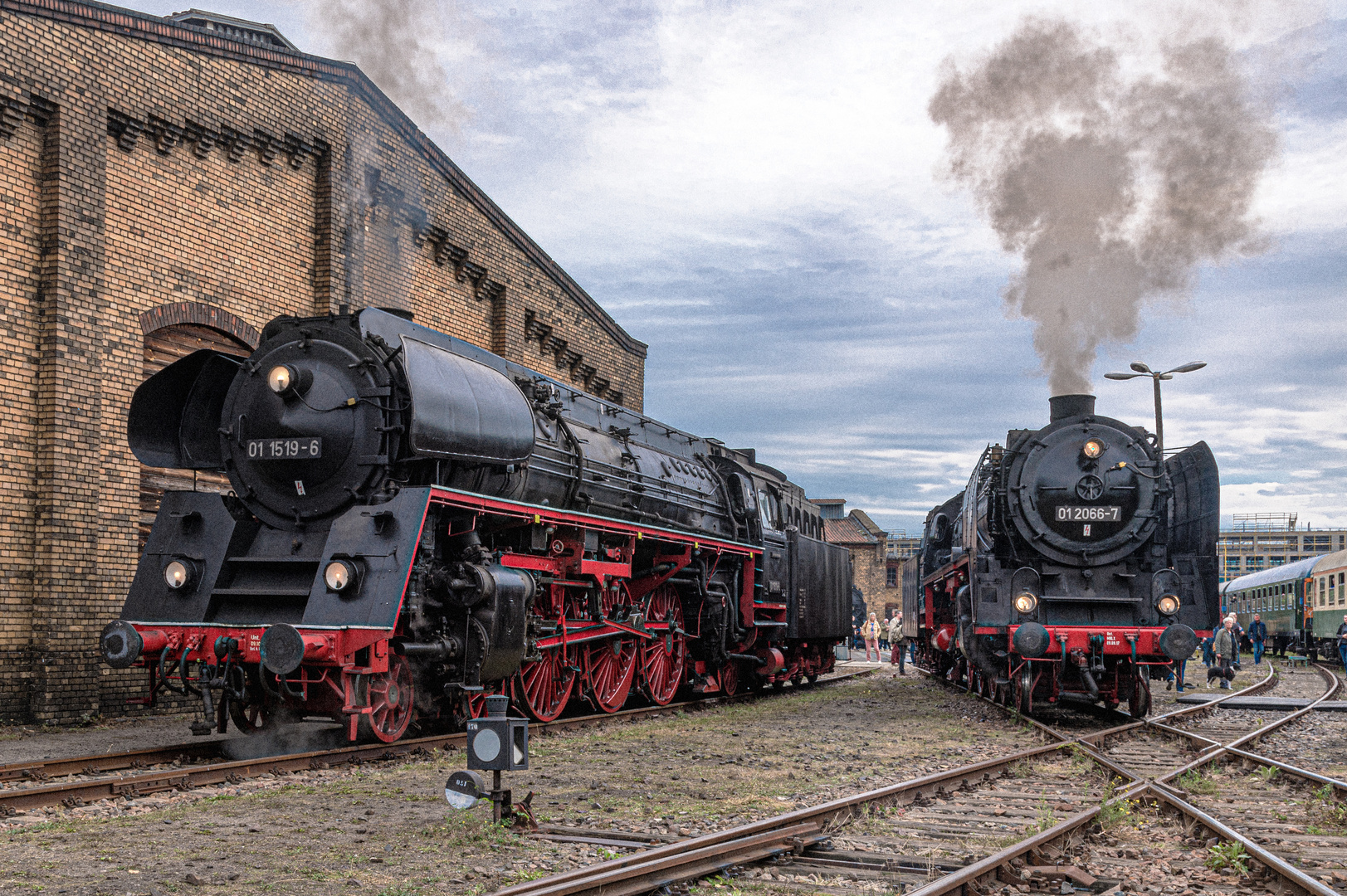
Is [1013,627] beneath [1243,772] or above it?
above

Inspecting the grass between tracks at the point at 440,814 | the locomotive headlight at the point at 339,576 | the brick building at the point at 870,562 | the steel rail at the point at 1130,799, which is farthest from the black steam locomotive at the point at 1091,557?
the brick building at the point at 870,562

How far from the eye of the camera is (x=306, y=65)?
14398mm

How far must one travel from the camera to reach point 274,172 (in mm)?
14156

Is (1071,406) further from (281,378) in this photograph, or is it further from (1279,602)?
(1279,602)

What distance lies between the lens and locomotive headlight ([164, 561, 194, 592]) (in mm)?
8930

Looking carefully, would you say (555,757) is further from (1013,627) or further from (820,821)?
(1013,627)

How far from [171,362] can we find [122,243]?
1.39m

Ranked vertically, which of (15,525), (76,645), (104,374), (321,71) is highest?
(321,71)

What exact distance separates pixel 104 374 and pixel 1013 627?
9482mm

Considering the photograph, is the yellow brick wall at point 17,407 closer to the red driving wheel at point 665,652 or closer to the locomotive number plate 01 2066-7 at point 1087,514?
the red driving wheel at point 665,652

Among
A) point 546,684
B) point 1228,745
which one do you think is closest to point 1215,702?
point 1228,745

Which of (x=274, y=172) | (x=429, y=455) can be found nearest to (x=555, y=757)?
(x=429, y=455)

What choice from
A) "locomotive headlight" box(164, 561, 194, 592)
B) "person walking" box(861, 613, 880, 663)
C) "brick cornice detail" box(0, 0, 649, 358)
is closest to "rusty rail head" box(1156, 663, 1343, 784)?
"locomotive headlight" box(164, 561, 194, 592)

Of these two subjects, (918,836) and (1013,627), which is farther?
(1013,627)
